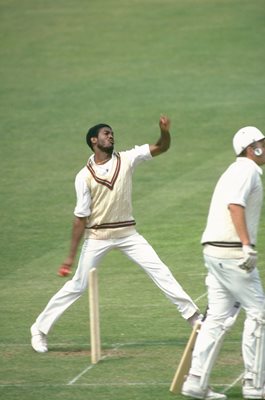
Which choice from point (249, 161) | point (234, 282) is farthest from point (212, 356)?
point (249, 161)

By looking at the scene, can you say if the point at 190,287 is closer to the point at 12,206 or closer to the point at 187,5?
the point at 12,206

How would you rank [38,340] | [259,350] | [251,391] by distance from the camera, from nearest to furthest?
1. [259,350]
2. [251,391]
3. [38,340]

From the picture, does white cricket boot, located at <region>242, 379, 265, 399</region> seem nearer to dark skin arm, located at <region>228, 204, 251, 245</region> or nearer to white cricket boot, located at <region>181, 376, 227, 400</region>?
white cricket boot, located at <region>181, 376, 227, 400</region>

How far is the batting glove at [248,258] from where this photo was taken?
440 inches

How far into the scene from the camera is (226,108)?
2869 centimetres

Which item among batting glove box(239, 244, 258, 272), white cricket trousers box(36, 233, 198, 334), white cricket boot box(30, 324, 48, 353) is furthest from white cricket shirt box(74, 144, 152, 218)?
batting glove box(239, 244, 258, 272)

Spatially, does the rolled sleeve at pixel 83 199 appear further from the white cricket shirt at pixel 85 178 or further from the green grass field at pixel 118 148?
the green grass field at pixel 118 148

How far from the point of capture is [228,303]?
38.2 ft

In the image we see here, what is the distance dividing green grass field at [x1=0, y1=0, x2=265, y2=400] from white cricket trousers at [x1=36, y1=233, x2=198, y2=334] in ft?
1.31

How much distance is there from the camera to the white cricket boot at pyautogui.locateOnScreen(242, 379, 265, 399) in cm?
1152

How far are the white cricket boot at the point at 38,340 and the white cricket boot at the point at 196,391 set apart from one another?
2.50m

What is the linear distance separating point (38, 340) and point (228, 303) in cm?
287

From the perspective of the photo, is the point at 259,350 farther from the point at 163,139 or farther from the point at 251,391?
the point at 163,139

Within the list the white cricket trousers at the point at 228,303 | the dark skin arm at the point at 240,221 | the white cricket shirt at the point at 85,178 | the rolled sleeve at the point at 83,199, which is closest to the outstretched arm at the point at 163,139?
the white cricket shirt at the point at 85,178
